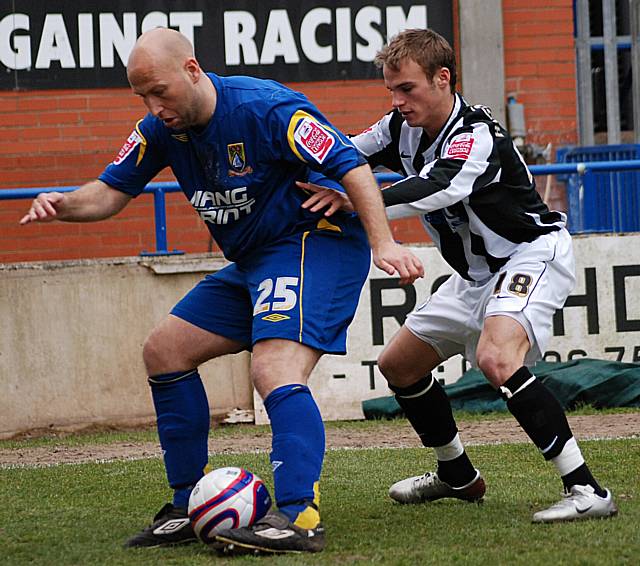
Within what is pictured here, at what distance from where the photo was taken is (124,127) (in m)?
10.5

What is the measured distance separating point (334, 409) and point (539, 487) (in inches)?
130

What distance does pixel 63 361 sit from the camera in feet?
27.8

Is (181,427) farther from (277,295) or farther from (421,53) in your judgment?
(421,53)

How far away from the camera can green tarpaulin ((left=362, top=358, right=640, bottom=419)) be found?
8.40 metres

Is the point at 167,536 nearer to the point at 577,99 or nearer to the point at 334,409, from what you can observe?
the point at 334,409

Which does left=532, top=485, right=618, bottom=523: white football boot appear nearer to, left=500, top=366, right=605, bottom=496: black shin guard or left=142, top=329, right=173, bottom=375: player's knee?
left=500, top=366, right=605, bottom=496: black shin guard

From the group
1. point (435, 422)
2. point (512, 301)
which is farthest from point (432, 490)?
point (512, 301)

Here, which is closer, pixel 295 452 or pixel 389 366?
pixel 295 452

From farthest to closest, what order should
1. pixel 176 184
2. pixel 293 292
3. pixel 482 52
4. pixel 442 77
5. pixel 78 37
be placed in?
pixel 482 52, pixel 78 37, pixel 176 184, pixel 442 77, pixel 293 292

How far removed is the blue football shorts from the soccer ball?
0.53 meters

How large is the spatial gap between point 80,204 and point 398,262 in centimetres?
136

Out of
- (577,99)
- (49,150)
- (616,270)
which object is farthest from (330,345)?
(577,99)

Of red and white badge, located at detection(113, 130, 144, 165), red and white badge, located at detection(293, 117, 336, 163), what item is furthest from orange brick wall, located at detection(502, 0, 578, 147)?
red and white badge, located at detection(293, 117, 336, 163)

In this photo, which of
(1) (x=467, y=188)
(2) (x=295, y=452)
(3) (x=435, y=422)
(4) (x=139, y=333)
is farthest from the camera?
(4) (x=139, y=333)
